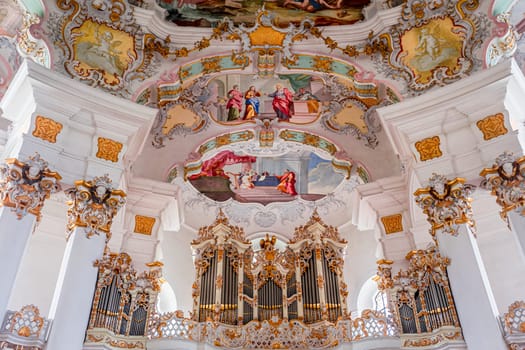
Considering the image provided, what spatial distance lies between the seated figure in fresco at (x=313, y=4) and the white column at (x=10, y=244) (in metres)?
7.15

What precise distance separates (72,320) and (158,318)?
7.16 ft

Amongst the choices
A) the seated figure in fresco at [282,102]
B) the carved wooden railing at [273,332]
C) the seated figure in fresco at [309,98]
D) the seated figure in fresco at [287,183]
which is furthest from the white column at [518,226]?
the seated figure in fresco at [287,183]

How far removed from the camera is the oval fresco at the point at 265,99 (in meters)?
13.1

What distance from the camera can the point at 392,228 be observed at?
11.7 m

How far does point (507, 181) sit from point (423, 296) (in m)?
2.35

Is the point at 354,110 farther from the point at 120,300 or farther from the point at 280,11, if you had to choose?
the point at 120,300

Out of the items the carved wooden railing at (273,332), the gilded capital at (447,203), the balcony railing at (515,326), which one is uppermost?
the gilded capital at (447,203)

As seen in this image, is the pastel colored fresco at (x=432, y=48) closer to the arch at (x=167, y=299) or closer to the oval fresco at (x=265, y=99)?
the oval fresco at (x=265, y=99)

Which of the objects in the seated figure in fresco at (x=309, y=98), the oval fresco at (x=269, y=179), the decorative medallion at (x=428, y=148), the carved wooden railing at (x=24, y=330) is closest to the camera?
the carved wooden railing at (x=24, y=330)

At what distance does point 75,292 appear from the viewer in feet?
25.5

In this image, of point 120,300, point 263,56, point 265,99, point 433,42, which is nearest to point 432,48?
point 433,42

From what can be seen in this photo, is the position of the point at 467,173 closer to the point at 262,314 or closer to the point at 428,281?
the point at 428,281

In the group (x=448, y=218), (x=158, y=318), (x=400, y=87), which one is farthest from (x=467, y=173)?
(x=158, y=318)

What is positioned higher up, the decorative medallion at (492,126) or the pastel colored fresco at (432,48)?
the pastel colored fresco at (432,48)
